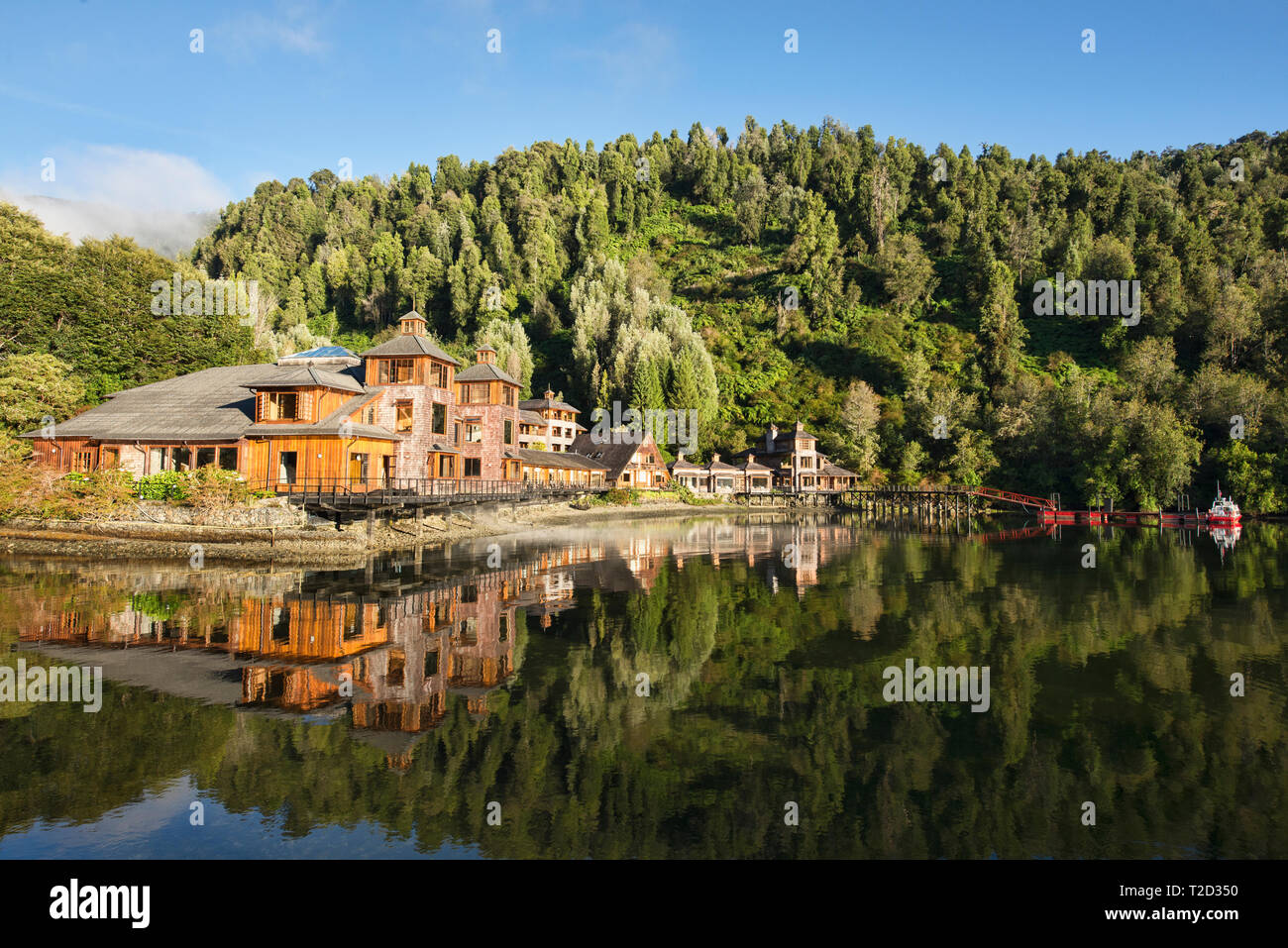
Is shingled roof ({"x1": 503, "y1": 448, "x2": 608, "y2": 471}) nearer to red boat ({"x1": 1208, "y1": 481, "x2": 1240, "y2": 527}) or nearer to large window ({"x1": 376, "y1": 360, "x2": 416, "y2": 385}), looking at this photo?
large window ({"x1": 376, "y1": 360, "x2": 416, "y2": 385})

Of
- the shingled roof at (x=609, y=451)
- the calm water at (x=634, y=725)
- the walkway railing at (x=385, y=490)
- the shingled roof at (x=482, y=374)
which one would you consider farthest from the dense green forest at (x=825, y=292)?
the calm water at (x=634, y=725)

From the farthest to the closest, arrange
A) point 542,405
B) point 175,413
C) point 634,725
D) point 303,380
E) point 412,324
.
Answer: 1. point 542,405
2. point 412,324
3. point 175,413
4. point 303,380
5. point 634,725

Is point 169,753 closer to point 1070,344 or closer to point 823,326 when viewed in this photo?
point 823,326

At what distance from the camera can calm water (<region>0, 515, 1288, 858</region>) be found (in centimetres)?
821

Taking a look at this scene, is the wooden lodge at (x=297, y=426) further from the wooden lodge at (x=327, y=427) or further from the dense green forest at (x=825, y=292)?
the dense green forest at (x=825, y=292)

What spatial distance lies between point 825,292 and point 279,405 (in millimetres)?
95008

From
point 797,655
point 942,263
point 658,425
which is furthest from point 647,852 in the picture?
point 942,263

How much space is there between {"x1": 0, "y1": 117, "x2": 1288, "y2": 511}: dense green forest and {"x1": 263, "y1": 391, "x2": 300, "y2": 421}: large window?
1693 centimetres

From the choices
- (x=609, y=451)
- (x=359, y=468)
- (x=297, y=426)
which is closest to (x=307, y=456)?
(x=297, y=426)

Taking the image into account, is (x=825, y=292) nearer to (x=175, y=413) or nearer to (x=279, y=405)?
(x=279, y=405)

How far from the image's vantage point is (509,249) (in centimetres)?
11925

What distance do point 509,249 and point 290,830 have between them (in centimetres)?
12184

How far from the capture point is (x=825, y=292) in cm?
11138

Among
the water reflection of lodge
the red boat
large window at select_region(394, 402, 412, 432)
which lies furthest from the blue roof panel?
the red boat
